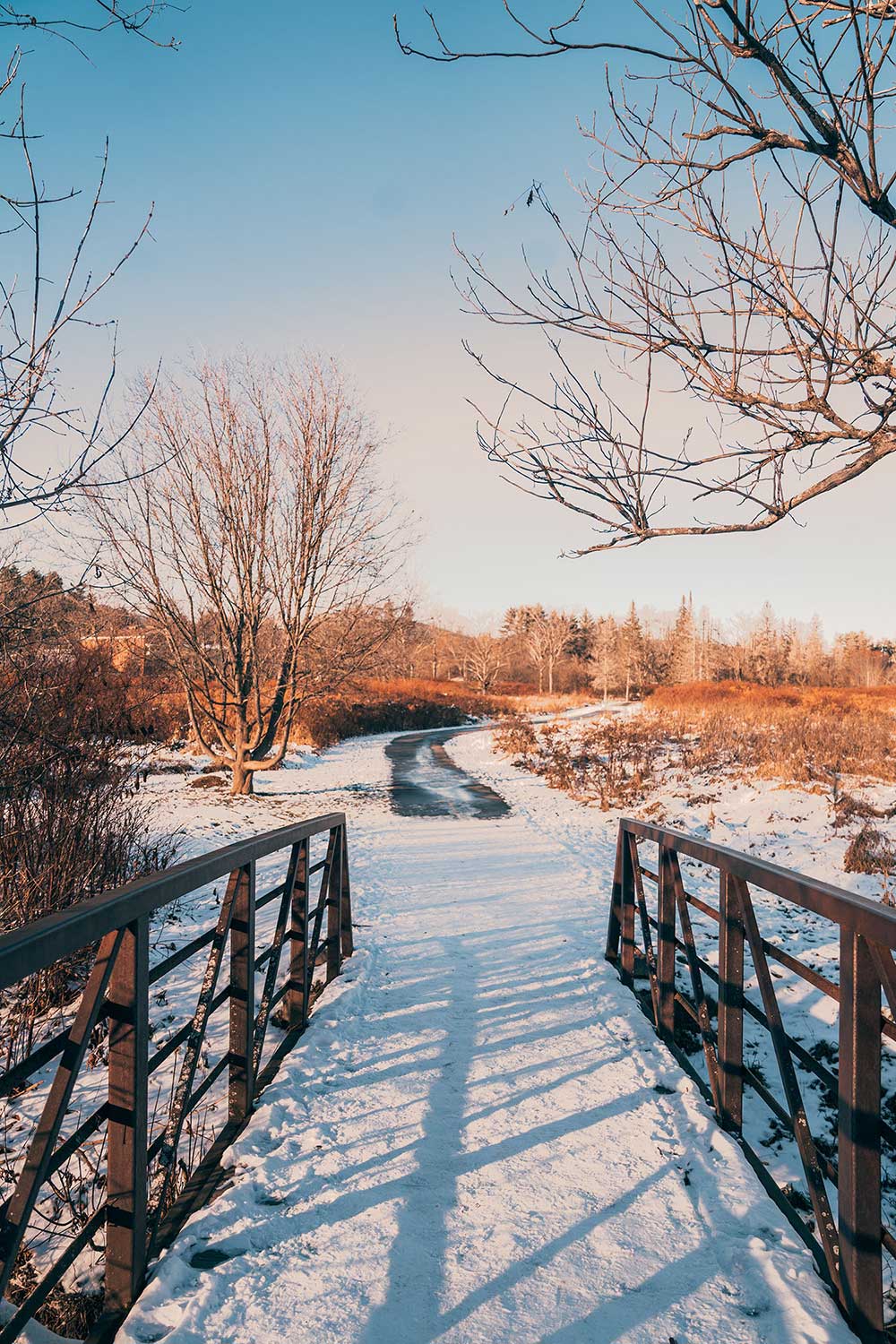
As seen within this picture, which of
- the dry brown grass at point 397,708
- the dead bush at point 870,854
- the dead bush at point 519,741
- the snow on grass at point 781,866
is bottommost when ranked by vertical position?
the snow on grass at point 781,866

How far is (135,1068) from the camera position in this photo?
208 cm

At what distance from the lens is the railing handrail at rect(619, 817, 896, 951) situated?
189 centimetres

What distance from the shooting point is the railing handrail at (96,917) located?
1.53 meters

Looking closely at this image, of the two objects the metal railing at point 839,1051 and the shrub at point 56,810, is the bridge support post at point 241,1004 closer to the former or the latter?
the shrub at point 56,810

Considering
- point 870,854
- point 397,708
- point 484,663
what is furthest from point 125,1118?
point 484,663

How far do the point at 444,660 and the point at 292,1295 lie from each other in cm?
8000

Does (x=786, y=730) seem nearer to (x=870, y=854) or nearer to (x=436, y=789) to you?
(x=436, y=789)

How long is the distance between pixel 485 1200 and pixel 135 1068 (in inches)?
55.8

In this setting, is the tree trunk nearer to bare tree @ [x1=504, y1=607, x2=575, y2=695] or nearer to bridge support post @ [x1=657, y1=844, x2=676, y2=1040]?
bridge support post @ [x1=657, y1=844, x2=676, y2=1040]

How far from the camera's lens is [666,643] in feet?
262

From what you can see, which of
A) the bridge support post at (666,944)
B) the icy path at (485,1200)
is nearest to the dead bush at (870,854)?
the icy path at (485,1200)

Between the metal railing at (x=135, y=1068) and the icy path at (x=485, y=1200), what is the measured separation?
0.44 feet

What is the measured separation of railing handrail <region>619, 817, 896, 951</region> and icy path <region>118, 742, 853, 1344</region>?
113 cm

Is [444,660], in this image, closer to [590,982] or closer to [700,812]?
[700,812]
